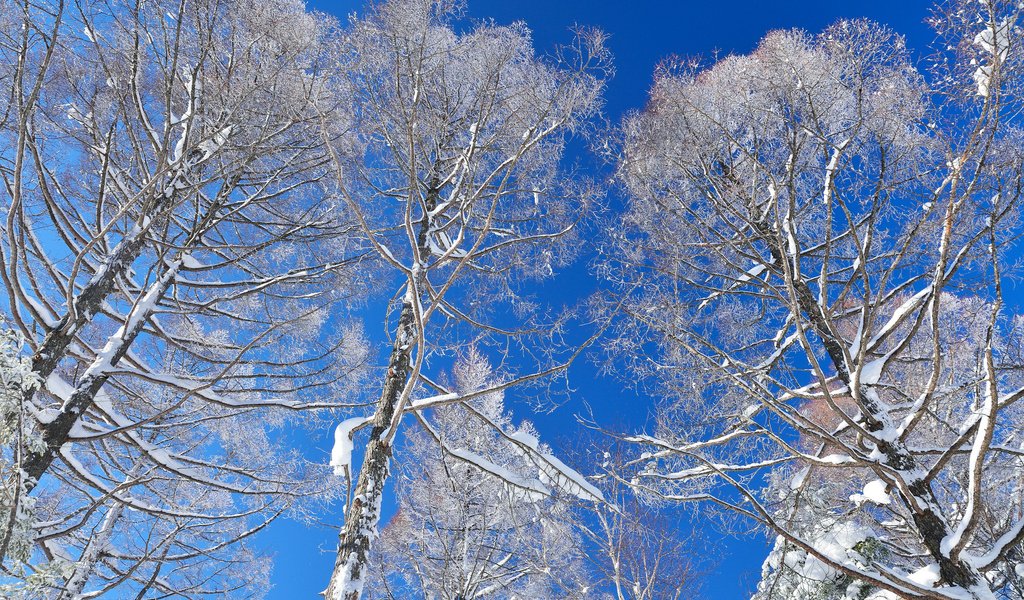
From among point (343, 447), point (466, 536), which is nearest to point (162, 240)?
point (343, 447)

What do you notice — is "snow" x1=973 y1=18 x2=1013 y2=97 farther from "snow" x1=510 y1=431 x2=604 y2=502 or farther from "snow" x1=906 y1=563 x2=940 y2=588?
"snow" x1=510 y1=431 x2=604 y2=502

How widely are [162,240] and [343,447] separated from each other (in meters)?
2.40

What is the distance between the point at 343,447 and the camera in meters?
3.58

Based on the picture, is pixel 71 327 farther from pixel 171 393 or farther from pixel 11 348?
pixel 171 393

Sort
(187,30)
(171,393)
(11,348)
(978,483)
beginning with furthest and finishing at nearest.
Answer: (171,393)
(187,30)
(978,483)
(11,348)

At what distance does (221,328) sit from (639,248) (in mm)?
6337

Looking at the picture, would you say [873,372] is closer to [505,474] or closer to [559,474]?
[559,474]

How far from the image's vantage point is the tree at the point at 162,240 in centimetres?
366

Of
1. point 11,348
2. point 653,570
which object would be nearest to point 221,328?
point 11,348

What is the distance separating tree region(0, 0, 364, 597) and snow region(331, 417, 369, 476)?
470 mm

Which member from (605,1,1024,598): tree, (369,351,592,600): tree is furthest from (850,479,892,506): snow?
(369,351,592,600): tree

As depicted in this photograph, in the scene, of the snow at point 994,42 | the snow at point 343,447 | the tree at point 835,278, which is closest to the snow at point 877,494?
the tree at point 835,278

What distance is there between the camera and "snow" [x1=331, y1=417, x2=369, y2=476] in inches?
137

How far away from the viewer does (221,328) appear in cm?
838
